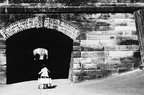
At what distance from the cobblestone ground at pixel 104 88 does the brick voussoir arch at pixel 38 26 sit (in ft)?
6.31

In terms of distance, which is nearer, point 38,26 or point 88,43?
point 38,26

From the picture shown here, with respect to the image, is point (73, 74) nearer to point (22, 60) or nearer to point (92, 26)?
point (92, 26)

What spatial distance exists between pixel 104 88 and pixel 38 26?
341 cm

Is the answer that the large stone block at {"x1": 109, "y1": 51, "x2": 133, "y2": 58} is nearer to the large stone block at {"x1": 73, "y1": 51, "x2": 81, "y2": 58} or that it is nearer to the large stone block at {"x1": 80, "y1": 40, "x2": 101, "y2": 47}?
the large stone block at {"x1": 80, "y1": 40, "x2": 101, "y2": 47}

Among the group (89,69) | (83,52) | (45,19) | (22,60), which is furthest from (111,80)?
(22,60)

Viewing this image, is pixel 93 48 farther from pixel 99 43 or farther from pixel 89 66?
pixel 89 66

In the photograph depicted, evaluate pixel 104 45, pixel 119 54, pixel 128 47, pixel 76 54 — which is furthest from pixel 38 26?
pixel 128 47

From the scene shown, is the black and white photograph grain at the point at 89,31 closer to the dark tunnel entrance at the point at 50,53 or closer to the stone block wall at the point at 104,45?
the stone block wall at the point at 104,45

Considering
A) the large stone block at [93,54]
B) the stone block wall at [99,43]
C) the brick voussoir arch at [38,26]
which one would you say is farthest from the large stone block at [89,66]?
the brick voussoir arch at [38,26]

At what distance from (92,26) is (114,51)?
1321 millimetres

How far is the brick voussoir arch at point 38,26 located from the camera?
8.45 meters

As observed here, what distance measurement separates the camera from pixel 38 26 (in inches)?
337

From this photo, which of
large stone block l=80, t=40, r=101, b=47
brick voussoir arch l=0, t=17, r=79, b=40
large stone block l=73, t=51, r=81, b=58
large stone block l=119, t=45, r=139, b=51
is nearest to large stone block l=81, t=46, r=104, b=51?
large stone block l=80, t=40, r=101, b=47

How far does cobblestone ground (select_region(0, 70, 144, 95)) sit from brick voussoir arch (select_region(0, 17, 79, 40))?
192cm
